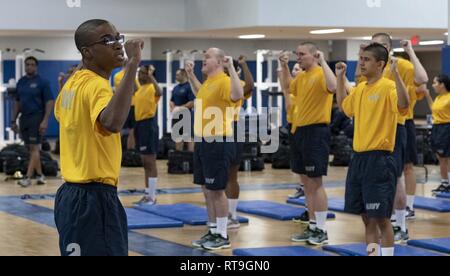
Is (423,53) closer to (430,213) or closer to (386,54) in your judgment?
(430,213)

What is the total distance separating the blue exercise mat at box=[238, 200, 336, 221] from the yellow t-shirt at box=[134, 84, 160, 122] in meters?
1.53

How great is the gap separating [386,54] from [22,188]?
24.2 feet

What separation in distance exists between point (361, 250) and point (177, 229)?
2.19 m

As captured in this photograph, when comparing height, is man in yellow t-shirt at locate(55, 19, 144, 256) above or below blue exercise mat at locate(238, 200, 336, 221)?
above

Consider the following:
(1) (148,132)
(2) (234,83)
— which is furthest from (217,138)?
(1) (148,132)

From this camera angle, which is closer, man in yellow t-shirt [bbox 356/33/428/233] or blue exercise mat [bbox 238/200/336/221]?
man in yellow t-shirt [bbox 356/33/428/233]

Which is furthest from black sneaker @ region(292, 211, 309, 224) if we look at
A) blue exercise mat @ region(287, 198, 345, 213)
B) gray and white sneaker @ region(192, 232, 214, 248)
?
gray and white sneaker @ region(192, 232, 214, 248)

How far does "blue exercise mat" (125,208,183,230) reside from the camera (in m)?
9.34

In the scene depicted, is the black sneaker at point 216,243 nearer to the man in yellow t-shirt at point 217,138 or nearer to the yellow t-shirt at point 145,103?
the man in yellow t-shirt at point 217,138

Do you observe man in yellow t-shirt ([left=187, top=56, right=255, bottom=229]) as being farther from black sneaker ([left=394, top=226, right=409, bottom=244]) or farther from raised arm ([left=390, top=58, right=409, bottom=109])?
raised arm ([left=390, top=58, right=409, bottom=109])

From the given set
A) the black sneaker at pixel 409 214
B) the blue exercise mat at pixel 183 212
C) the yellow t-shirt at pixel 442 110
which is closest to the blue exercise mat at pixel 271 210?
the blue exercise mat at pixel 183 212

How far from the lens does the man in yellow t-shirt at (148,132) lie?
36.4 ft

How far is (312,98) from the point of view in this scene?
8773 mm

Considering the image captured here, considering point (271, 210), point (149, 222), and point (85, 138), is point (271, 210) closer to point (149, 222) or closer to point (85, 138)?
point (149, 222)
